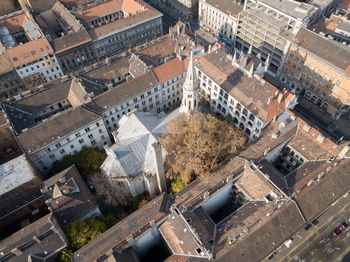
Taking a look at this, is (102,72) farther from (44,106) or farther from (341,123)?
(341,123)

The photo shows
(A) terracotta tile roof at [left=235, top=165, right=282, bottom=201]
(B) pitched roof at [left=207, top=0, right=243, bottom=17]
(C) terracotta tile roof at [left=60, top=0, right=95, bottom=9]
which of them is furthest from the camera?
(C) terracotta tile roof at [left=60, top=0, right=95, bottom=9]

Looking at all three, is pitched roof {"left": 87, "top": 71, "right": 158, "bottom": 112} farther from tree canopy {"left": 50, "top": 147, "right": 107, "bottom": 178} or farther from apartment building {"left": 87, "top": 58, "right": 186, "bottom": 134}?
tree canopy {"left": 50, "top": 147, "right": 107, "bottom": 178}

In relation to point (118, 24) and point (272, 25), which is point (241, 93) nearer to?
point (272, 25)

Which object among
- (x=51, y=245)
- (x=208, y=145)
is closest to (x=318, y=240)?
(x=208, y=145)

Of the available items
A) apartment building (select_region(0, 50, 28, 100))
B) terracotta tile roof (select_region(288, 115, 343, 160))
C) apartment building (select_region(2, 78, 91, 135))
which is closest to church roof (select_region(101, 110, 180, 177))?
apartment building (select_region(2, 78, 91, 135))

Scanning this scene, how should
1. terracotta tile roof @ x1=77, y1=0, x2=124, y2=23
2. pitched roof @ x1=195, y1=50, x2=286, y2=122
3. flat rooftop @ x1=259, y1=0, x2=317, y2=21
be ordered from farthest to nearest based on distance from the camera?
terracotta tile roof @ x1=77, y1=0, x2=124, y2=23, flat rooftop @ x1=259, y1=0, x2=317, y2=21, pitched roof @ x1=195, y1=50, x2=286, y2=122

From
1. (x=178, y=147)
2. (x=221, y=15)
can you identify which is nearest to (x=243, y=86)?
(x=178, y=147)
